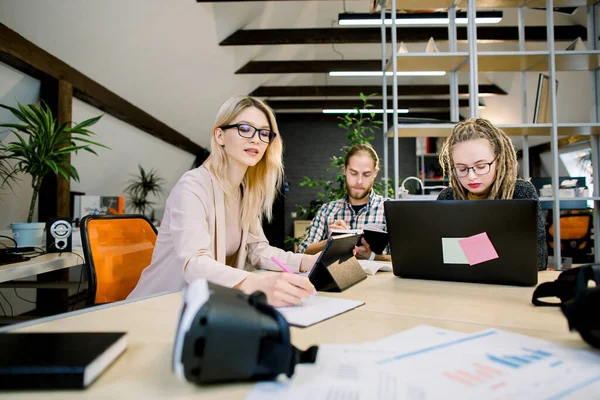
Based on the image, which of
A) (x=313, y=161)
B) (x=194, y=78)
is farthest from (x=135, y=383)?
(x=313, y=161)

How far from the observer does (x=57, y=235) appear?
2377 millimetres

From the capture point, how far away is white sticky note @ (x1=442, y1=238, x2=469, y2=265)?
3.79 ft

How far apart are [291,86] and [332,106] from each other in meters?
0.92

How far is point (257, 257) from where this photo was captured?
64.4 inches

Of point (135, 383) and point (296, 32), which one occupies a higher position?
point (296, 32)

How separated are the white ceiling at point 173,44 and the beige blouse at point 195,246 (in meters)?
2.13

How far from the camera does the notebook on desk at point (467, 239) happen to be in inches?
41.9

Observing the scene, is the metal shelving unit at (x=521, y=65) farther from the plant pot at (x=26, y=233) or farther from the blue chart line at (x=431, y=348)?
the plant pot at (x=26, y=233)

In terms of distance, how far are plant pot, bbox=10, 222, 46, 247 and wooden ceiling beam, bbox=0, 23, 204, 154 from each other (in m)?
1.14

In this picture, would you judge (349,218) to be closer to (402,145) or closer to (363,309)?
(363,309)

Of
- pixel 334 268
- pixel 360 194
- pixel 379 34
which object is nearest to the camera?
pixel 334 268

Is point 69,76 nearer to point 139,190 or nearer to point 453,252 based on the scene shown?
point 139,190

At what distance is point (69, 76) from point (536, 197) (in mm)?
3482

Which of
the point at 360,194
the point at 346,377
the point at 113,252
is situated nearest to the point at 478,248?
the point at 346,377
